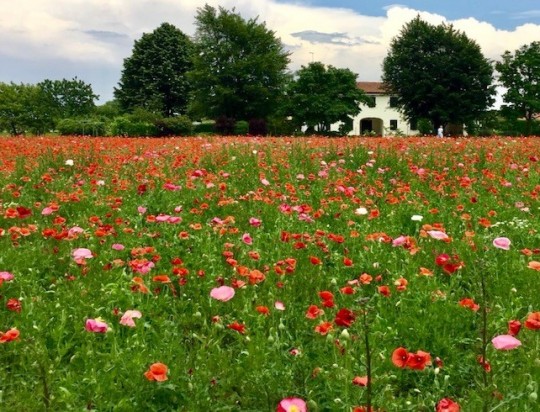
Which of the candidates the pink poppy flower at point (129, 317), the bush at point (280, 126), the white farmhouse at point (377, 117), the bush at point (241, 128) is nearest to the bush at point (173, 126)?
the bush at point (241, 128)

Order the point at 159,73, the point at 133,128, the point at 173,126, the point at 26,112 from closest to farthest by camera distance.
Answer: the point at 173,126 < the point at 133,128 < the point at 159,73 < the point at 26,112

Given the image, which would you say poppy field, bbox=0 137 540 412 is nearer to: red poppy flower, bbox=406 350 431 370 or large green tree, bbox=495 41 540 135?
red poppy flower, bbox=406 350 431 370

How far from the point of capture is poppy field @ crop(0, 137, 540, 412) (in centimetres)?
235

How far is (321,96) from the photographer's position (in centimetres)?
5019

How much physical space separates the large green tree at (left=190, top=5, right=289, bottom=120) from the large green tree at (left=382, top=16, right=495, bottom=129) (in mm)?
12039

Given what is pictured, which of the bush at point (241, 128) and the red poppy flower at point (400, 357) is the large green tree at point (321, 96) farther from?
the red poppy flower at point (400, 357)

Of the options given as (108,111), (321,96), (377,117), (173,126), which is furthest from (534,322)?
(377,117)

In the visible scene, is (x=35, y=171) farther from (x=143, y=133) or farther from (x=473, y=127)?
(x=473, y=127)

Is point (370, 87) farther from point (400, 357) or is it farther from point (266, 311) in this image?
point (400, 357)

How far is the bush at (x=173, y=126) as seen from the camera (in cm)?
3086

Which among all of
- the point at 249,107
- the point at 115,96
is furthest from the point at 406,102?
the point at 115,96

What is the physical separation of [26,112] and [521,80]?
2190 inches

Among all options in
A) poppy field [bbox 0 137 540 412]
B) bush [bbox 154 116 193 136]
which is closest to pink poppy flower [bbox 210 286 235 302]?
poppy field [bbox 0 137 540 412]

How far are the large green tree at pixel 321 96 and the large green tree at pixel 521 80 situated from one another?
46.6ft
